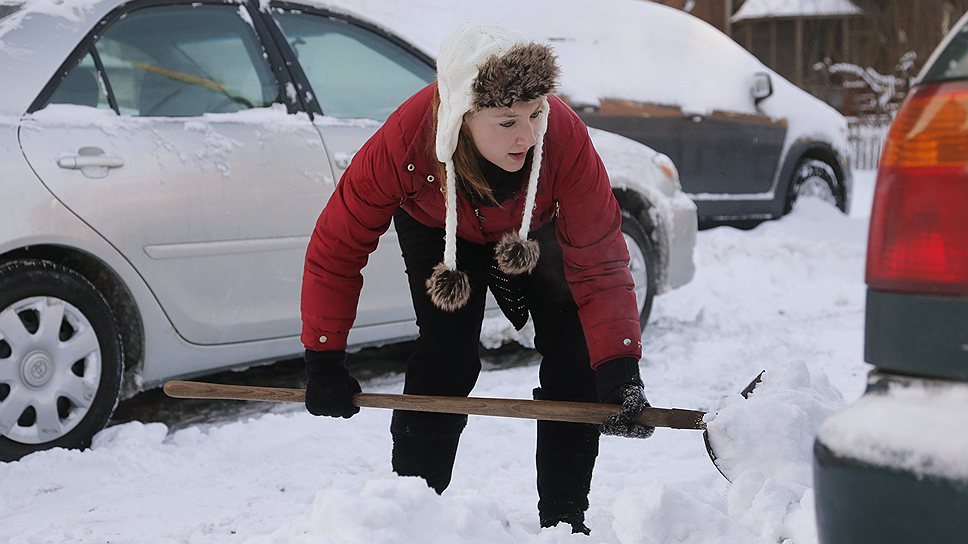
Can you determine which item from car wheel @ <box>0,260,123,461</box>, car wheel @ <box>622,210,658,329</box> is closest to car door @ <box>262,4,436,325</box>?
car wheel @ <box>0,260,123,461</box>

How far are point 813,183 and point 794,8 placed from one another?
942 inches

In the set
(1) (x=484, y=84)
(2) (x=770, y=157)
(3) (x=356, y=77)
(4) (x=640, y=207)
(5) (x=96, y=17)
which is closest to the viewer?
(1) (x=484, y=84)

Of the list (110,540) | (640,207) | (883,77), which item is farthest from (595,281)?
(883,77)

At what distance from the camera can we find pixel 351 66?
15.5 ft

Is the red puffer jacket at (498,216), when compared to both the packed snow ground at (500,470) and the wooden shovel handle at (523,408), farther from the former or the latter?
the packed snow ground at (500,470)

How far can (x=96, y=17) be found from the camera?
12.9 ft

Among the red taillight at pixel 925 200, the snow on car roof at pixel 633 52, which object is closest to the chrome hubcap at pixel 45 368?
the red taillight at pixel 925 200

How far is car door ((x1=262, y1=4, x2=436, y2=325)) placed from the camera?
14.6 feet

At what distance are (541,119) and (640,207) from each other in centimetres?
290

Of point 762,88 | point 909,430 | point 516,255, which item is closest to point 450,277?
point 516,255

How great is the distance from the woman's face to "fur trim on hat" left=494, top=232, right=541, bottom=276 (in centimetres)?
17

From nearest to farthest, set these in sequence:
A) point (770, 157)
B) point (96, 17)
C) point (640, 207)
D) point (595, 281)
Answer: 1. point (595, 281)
2. point (96, 17)
3. point (640, 207)
4. point (770, 157)

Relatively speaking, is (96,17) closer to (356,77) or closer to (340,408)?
(356,77)

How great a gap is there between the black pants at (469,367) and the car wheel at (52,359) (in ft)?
4.62
